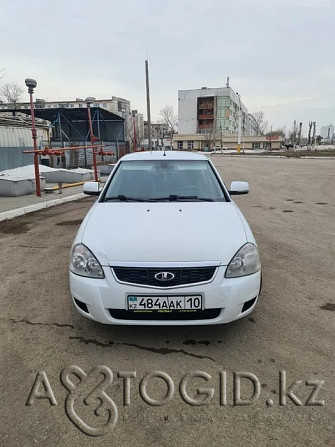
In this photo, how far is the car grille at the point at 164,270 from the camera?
2.47m

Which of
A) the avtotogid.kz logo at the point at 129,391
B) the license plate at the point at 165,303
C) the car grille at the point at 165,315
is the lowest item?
the avtotogid.kz logo at the point at 129,391

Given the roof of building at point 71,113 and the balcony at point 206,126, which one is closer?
the roof of building at point 71,113

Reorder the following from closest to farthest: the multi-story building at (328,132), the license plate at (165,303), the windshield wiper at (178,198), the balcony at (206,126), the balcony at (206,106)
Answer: the license plate at (165,303) → the windshield wiper at (178,198) → the balcony at (206,106) → the balcony at (206,126) → the multi-story building at (328,132)

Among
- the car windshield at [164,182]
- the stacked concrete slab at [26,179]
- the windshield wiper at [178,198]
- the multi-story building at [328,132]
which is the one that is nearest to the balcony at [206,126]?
the multi-story building at [328,132]

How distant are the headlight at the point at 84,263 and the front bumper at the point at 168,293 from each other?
47mm

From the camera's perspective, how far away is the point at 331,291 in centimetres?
370

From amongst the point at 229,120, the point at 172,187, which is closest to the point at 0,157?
the point at 172,187

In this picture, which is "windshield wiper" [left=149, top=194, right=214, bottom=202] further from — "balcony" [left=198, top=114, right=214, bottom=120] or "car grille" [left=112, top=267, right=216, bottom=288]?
"balcony" [left=198, top=114, right=214, bottom=120]

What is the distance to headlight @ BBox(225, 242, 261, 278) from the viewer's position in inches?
102

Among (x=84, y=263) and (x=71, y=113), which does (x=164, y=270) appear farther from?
(x=71, y=113)

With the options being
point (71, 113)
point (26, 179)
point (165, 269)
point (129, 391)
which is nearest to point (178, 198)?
point (165, 269)

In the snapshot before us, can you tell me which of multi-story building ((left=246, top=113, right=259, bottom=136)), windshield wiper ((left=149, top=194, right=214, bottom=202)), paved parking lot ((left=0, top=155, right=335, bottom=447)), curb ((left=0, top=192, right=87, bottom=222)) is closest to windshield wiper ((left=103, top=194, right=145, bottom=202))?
windshield wiper ((left=149, top=194, right=214, bottom=202))

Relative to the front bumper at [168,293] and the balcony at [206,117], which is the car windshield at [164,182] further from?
the balcony at [206,117]

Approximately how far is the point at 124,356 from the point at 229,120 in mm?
89292
